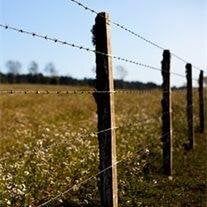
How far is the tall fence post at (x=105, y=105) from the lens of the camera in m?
9.96

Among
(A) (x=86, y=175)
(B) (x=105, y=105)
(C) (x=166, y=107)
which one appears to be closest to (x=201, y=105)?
(C) (x=166, y=107)

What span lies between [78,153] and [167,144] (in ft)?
7.93

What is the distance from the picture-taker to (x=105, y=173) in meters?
10.1

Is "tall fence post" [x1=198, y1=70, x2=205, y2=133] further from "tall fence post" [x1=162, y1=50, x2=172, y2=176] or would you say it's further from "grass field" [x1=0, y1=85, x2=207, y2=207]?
"tall fence post" [x1=162, y1=50, x2=172, y2=176]

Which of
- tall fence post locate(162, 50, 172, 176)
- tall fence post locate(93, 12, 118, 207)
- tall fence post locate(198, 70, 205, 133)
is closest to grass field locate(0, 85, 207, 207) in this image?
tall fence post locate(93, 12, 118, 207)

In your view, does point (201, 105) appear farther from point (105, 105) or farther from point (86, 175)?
point (105, 105)

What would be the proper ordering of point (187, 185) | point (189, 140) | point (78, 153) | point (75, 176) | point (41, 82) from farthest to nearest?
point (41, 82)
point (189, 140)
point (78, 153)
point (187, 185)
point (75, 176)

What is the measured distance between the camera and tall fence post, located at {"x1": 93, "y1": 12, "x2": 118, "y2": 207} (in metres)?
9.96

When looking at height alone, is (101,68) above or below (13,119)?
above

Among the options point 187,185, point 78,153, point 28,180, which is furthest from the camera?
point 78,153

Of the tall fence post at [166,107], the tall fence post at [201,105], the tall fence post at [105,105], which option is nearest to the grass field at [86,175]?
the tall fence post at [105,105]

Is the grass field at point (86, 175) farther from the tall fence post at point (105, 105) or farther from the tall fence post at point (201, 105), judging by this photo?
the tall fence post at point (201, 105)

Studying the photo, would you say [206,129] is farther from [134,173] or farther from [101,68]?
[101,68]

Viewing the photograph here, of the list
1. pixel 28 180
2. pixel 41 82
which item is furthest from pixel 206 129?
pixel 41 82
